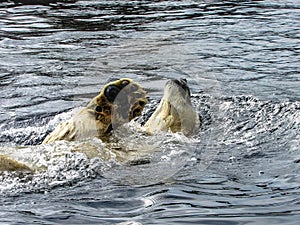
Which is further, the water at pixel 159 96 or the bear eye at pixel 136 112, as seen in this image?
the bear eye at pixel 136 112

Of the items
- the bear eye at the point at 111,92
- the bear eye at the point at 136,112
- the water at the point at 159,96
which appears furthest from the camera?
the bear eye at the point at 136,112

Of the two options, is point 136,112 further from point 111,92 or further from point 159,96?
point 159,96

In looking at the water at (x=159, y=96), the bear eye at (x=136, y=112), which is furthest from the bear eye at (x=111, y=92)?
the water at (x=159, y=96)

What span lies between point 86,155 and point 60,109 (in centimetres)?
254

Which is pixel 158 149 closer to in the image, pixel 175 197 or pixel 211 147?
pixel 211 147

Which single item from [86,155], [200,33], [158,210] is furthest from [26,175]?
[200,33]

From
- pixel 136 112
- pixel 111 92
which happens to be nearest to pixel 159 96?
pixel 136 112

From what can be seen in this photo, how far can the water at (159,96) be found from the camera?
473 centimetres

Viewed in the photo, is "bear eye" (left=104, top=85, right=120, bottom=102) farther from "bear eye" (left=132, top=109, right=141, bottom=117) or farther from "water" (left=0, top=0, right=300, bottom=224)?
"water" (left=0, top=0, right=300, bottom=224)

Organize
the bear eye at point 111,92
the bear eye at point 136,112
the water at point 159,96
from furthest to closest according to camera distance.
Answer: the bear eye at point 136,112, the bear eye at point 111,92, the water at point 159,96

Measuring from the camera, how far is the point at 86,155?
18.6 feet

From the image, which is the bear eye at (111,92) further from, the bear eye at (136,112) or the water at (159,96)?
the water at (159,96)

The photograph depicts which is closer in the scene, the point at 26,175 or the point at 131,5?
the point at 26,175

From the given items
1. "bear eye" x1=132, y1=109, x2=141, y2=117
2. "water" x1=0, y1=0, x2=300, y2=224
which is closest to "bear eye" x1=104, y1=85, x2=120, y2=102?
"bear eye" x1=132, y1=109, x2=141, y2=117
